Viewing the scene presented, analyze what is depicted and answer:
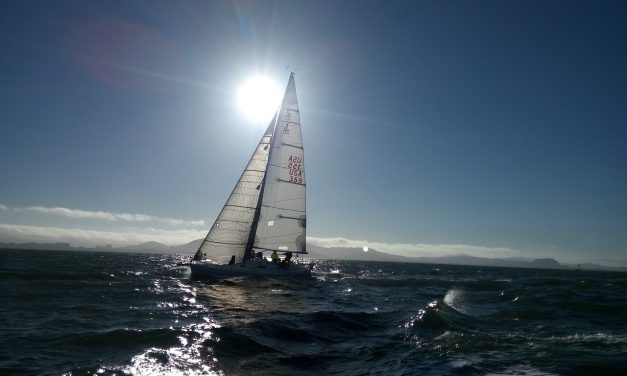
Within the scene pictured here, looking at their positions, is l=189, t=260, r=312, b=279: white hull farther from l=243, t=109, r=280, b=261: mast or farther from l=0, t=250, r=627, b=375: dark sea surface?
l=0, t=250, r=627, b=375: dark sea surface

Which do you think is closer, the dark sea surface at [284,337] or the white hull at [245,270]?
the dark sea surface at [284,337]

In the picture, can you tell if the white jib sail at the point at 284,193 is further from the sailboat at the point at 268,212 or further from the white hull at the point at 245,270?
the white hull at the point at 245,270

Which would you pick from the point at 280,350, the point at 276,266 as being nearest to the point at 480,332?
the point at 280,350

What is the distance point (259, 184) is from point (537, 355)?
2652 cm

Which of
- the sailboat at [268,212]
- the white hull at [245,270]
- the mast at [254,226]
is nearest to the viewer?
the white hull at [245,270]

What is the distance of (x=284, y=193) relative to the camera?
3616cm

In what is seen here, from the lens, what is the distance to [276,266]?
32875mm

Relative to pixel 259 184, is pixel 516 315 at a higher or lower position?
lower

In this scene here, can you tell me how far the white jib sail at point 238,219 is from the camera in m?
33.0

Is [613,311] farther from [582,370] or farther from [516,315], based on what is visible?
[582,370]

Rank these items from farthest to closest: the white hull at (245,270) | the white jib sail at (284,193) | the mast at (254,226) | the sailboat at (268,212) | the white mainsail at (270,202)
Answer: the white jib sail at (284,193), the mast at (254,226), the white mainsail at (270,202), the sailboat at (268,212), the white hull at (245,270)

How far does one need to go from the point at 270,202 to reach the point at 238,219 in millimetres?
3533

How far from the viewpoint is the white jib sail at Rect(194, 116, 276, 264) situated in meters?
33.0

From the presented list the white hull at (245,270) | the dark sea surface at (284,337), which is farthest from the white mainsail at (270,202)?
the dark sea surface at (284,337)
